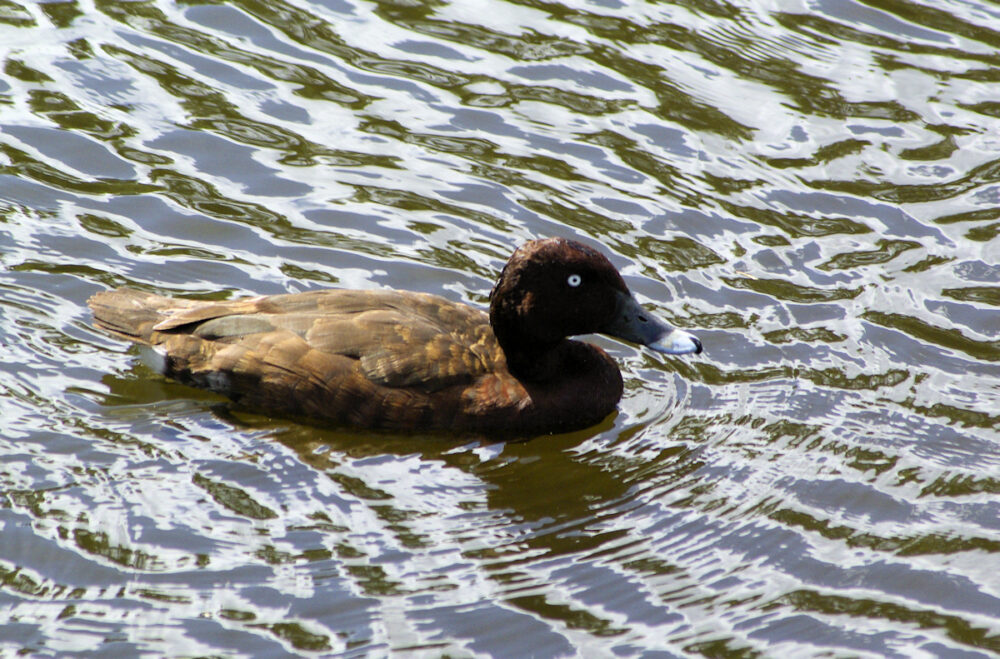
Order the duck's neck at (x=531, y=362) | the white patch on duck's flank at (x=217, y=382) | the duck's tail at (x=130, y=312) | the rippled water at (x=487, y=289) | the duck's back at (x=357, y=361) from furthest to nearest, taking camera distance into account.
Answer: the duck's tail at (x=130, y=312) → the duck's neck at (x=531, y=362) → the white patch on duck's flank at (x=217, y=382) → the duck's back at (x=357, y=361) → the rippled water at (x=487, y=289)

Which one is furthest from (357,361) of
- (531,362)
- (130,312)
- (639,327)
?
(639,327)

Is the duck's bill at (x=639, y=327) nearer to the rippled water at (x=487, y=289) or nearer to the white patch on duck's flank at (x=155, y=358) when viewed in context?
the rippled water at (x=487, y=289)

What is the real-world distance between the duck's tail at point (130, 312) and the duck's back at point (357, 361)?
14 millimetres

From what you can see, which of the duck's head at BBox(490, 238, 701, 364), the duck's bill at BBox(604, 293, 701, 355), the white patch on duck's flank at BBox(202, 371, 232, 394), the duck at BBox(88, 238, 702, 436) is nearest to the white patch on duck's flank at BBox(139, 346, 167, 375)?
the duck at BBox(88, 238, 702, 436)

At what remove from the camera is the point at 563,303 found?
6.92 metres

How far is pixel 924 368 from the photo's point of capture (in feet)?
23.9

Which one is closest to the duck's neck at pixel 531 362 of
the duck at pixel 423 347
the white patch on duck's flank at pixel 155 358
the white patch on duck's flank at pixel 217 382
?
the duck at pixel 423 347

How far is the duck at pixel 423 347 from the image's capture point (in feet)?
21.9

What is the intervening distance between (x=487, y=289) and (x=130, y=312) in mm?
2160

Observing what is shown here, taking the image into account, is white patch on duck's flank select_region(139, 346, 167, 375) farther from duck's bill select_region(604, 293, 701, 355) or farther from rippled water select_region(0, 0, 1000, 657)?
duck's bill select_region(604, 293, 701, 355)

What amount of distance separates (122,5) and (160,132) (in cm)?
196

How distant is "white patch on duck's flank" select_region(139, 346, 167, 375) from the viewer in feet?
23.0

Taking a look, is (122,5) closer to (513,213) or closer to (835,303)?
(513,213)

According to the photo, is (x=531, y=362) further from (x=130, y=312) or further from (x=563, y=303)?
(x=130, y=312)
